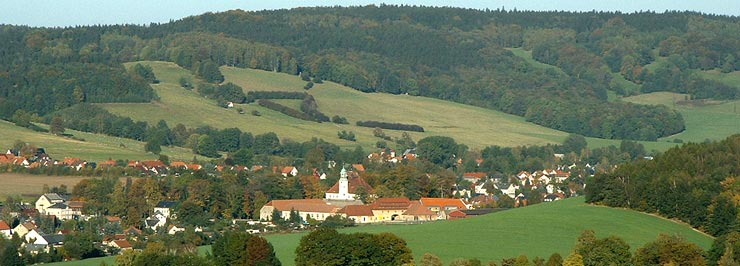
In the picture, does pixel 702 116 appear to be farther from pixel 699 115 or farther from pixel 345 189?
pixel 345 189

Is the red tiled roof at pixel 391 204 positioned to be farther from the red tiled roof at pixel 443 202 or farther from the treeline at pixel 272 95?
the treeline at pixel 272 95

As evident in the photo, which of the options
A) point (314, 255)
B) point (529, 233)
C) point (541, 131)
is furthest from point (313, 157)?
point (314, 255)

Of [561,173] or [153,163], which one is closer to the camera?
[153,163]

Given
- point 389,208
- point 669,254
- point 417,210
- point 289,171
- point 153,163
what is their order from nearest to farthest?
1. point 669,254
2. point 389,208
3. point 417,210
4. point 153,163
5. point 289,171

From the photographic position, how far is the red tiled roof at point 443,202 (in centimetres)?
10238

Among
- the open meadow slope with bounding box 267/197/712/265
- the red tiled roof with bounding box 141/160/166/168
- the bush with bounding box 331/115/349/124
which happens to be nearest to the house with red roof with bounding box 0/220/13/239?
the open meadow slope with bounding box 267/197/712/265

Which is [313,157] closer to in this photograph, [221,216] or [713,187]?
[221,216]

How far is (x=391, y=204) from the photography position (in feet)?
331

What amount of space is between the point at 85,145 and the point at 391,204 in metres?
35.2

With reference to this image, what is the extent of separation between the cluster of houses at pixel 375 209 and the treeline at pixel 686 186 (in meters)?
11.1

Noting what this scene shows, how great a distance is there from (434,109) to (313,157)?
4641 cm

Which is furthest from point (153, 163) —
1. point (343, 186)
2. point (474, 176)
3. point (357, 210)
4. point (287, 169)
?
point (357, 210)

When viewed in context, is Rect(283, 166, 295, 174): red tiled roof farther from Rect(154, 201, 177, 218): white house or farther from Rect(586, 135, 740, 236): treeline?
Rect(586, 135, 740, 236): treeline

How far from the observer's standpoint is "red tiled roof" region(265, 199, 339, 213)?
98.7m
